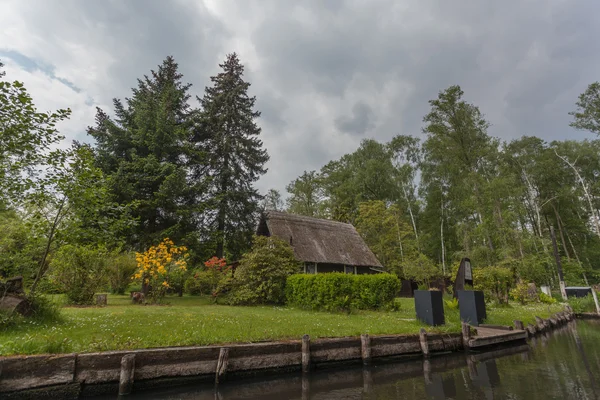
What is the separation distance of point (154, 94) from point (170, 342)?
20.1m

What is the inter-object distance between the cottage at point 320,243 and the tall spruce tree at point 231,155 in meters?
2.04

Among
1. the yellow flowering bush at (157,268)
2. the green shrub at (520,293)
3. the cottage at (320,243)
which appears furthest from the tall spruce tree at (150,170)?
the green shrub at (520,293)

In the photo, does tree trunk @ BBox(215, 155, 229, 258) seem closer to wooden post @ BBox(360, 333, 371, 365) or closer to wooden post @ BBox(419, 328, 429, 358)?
wooden post @ BBox(360, 333, 371, 365)

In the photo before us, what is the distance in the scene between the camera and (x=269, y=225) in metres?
21.2

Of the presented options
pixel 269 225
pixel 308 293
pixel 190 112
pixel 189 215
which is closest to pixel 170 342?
pixel 308 293

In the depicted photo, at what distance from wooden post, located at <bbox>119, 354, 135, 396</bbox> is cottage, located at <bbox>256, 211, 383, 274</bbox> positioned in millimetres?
14929

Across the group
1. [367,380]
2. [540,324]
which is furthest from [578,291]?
[367,380]

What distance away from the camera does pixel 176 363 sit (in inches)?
225

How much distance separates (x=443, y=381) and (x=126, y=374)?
6.39 metres

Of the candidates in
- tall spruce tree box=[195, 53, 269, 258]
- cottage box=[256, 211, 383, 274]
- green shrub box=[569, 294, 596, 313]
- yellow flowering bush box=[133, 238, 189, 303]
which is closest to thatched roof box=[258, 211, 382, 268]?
cottage box=[256, 211, 383, 274]

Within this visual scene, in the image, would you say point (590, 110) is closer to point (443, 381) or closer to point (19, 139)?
point (443, 381)

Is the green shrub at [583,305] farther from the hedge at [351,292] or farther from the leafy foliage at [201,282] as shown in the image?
the leafy foliage at [201,282]

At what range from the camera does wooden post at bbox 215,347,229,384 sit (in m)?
5.92

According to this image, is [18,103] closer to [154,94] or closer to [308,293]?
[308,293]
